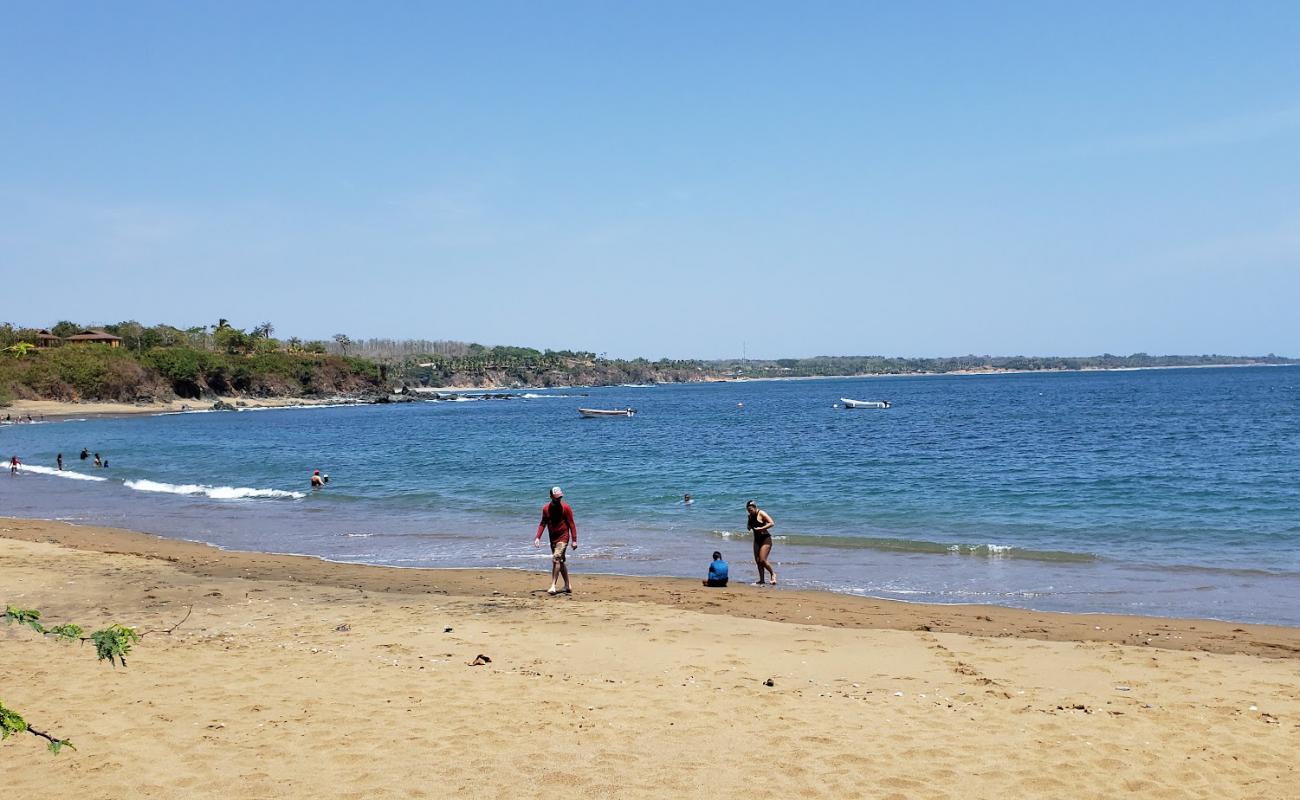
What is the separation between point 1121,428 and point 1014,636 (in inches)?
1991

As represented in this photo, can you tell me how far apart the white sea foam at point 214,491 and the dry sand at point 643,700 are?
18.5 metres

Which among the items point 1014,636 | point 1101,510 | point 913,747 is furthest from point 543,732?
point 1101,510

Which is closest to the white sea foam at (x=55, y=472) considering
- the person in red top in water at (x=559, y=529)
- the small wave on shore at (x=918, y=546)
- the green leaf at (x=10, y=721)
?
the small wave on shore at (x=918, y=546)

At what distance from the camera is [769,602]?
48.4 ft

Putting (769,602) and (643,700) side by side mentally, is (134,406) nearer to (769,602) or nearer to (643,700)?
(769,602)

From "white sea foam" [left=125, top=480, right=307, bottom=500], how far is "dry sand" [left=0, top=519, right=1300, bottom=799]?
60.6 feet

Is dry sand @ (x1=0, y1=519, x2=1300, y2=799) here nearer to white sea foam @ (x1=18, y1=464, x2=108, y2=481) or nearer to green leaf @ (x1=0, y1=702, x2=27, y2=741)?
green leaf @ (x1=0, y1=702, x2=27, y2=741)

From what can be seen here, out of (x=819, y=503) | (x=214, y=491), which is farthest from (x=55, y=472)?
(x=819, y=503)

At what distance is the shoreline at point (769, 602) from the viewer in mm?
12195

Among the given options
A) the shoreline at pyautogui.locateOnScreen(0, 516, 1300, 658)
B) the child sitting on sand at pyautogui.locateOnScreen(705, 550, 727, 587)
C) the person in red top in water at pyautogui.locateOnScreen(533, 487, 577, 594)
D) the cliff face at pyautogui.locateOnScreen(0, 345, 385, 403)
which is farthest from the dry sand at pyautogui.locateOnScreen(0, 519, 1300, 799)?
the cliff face at pyautogui.locateOnScreen(0, 345, 385, 403)

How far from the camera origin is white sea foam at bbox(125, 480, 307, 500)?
32.8m

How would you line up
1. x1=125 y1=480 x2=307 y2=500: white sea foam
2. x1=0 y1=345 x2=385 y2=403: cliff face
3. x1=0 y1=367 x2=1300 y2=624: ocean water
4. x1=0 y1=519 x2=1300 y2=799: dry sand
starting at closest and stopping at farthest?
x1=0 y1=519 x2=1300 y2=799: dry sand, x1=0 y1=367 x2=1300 y2=624: ocean water, x1=125 y1=480 x2=307 y2=500: white sea foam, x1=0 y1=345 x2=385 y2=403: cliff face

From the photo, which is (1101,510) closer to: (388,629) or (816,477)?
(816,477)

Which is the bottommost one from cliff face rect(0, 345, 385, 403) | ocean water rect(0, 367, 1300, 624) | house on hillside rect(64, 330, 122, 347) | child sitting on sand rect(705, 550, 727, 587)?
ocean water rect(0, 367, 1300, 624)
